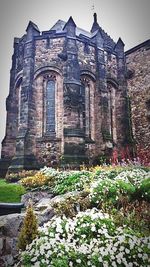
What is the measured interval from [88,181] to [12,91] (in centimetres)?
1256

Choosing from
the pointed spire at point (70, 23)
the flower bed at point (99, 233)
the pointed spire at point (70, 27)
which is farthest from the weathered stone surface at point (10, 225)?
the pointed spire at point (70, 23)

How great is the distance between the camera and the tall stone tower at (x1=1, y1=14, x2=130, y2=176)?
16594 mm

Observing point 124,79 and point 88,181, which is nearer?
point 88,181

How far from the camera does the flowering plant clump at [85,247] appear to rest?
4.41m

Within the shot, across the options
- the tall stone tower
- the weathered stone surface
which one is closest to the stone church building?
the tall stone tower

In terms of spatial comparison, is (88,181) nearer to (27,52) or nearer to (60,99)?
(60,99)

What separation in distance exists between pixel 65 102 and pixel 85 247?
1262cm

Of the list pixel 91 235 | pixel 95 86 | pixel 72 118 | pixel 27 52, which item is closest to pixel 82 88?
pixel 95 86


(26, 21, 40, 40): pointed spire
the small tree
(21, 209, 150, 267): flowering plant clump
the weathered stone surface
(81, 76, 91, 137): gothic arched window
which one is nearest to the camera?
(21, 209, 150, 267): flowering plant clump

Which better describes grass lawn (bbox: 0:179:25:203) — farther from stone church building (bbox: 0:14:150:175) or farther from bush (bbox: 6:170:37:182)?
stone church building (bbox: 0:14:150:175)

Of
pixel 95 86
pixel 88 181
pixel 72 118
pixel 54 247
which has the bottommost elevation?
pixel 54 247

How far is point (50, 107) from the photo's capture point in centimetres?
1817

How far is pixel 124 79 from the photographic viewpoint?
826 inches

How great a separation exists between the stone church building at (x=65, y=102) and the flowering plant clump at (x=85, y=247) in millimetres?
10568
